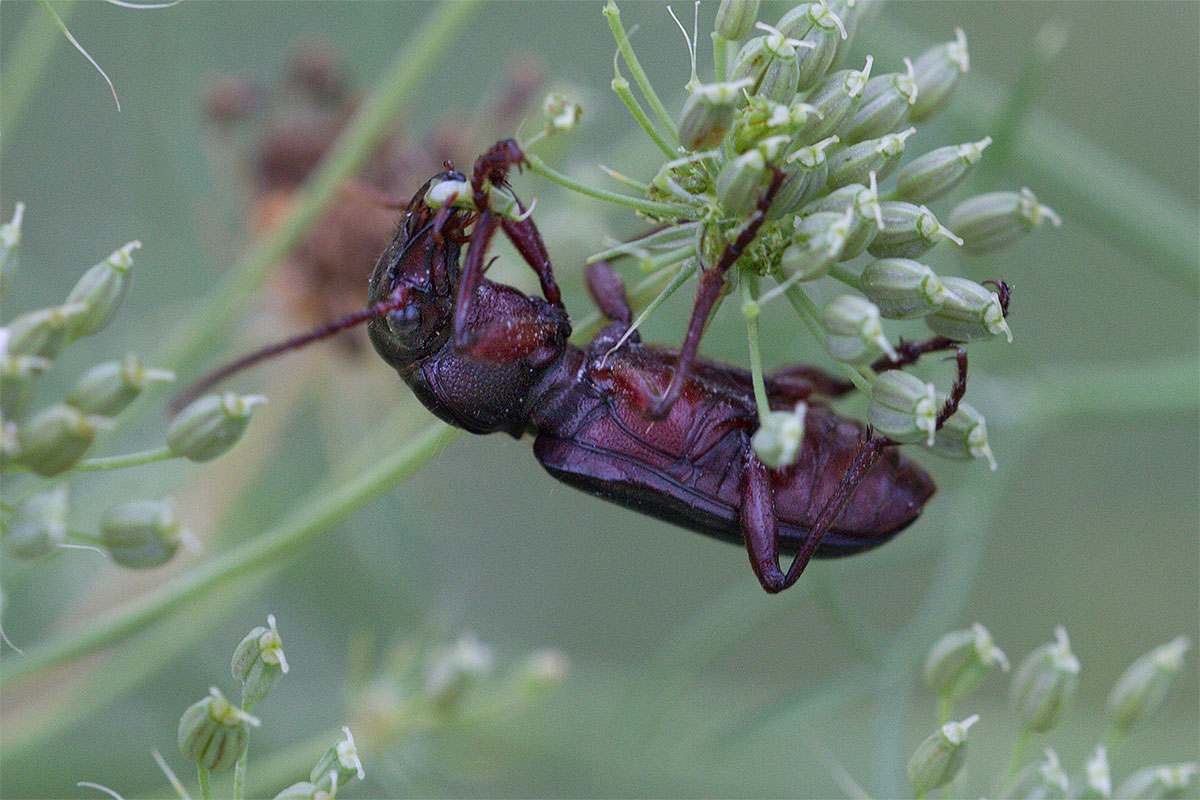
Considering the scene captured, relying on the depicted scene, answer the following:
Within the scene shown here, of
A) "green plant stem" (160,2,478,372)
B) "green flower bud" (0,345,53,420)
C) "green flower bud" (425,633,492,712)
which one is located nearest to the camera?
"green flower bud" (0,345,53,420)

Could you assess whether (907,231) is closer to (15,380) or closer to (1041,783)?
(1041,783)

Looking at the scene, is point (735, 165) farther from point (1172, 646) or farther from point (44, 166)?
point (44, 166)

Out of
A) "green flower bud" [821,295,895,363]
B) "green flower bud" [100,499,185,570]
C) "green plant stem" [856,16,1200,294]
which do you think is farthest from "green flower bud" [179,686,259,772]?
"green plant stem" [856,16,1200,294]

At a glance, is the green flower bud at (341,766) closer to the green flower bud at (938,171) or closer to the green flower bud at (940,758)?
the green flower bud at (940,758)

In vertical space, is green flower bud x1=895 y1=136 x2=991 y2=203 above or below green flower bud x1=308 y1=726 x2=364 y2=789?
above

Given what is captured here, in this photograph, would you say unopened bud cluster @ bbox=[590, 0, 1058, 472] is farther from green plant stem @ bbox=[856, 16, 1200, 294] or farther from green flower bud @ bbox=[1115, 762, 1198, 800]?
green plant stem @ bbox=[856, 16, 1200, 294]

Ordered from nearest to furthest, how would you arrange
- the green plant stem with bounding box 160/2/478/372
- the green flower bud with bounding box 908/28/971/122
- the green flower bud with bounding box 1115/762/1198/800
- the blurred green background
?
the green flower bud with bounding box 1115/762/1198/800 → the green flower bud with bounding box 908/28/971/122 → the green plant stem with bounding box 160/2/478/372 → the blurred green background

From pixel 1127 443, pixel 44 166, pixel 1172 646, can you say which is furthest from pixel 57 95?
pixel 1127 443
